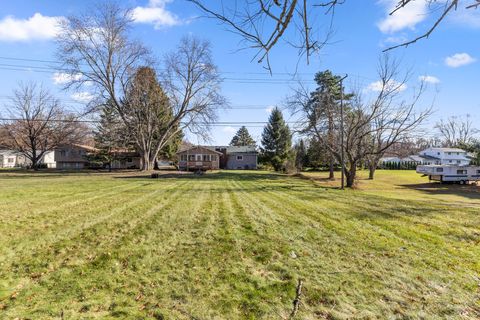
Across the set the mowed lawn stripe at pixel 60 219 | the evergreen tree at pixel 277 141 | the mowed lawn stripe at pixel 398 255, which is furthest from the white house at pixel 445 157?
the mowed lawn stripe at pixel 60 219

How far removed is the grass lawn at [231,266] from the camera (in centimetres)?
320

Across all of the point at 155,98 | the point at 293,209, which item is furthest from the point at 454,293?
the point at 155,98

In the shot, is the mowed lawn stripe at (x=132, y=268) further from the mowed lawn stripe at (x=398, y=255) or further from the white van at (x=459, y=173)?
the white van at (x=459, y=173)

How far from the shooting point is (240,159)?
1946 inches

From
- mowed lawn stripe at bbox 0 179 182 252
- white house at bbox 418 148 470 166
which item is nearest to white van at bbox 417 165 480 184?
mowed lawn stripe at bbox 0 179 182 252

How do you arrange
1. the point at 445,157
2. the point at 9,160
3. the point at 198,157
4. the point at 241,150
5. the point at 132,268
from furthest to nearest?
the point at 9,160 < the point at 445,157 < the point at 241,150 < the point at 198,157 < the point at 132,268

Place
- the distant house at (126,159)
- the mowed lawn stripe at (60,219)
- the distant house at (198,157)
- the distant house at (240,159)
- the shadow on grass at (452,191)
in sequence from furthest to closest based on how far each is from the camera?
the distant house at (240,159) → the distant house at (198,157) → the distant house at (126,159) → the shadow on grass at (452,191) → the mowed lawn stripe at (60,219)

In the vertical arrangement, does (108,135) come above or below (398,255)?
above

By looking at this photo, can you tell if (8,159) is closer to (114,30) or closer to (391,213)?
(114,30)

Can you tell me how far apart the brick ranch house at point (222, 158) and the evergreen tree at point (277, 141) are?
21.6 feet

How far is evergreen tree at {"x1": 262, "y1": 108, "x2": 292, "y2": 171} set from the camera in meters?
41.5

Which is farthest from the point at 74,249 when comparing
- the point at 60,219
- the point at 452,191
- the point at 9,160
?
the point at 9,160

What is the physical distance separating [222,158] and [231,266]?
149ft

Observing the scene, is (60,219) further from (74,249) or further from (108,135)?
(108,135)
